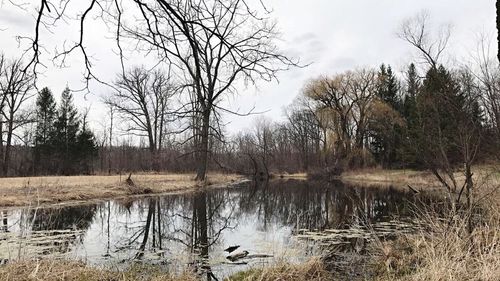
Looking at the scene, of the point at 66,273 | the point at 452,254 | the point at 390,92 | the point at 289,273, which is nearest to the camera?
the point at 452,254

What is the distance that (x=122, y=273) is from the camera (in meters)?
6.03

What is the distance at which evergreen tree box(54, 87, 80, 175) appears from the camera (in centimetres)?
4078

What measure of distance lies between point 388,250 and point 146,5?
5842 mm

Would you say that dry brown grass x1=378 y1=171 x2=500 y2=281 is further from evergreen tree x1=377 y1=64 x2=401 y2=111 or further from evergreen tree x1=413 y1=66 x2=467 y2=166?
evergreen tree x1=377 y1=64 x2=401 y2=111

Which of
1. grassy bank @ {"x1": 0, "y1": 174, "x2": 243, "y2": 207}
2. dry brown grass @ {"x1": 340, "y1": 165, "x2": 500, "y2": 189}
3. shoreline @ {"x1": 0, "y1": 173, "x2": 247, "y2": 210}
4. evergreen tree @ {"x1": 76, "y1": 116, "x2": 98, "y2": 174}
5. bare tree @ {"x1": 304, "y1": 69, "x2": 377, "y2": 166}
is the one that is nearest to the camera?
shoreline @ {"x1": 0, "y1": 173, "x2": 247, "y2": 210}

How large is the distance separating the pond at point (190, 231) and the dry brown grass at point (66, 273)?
36cm

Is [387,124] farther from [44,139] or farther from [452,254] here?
[452,254]

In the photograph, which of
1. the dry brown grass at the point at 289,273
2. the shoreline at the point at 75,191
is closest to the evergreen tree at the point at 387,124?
the shoreline at the point at 75,191

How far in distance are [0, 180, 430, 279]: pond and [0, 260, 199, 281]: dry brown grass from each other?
14.1 inches

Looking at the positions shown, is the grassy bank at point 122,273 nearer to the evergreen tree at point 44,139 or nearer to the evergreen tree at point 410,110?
the evergreen tree at point 410,110

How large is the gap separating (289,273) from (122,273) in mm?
2383

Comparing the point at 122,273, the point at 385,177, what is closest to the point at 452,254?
the point at 122,273

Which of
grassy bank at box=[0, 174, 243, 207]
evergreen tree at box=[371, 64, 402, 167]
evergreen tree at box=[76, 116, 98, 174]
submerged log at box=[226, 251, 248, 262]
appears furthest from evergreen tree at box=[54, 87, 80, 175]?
submerged log at box=[226, 251, 248, 262]

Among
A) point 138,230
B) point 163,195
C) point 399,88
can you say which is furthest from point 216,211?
point 399,88
